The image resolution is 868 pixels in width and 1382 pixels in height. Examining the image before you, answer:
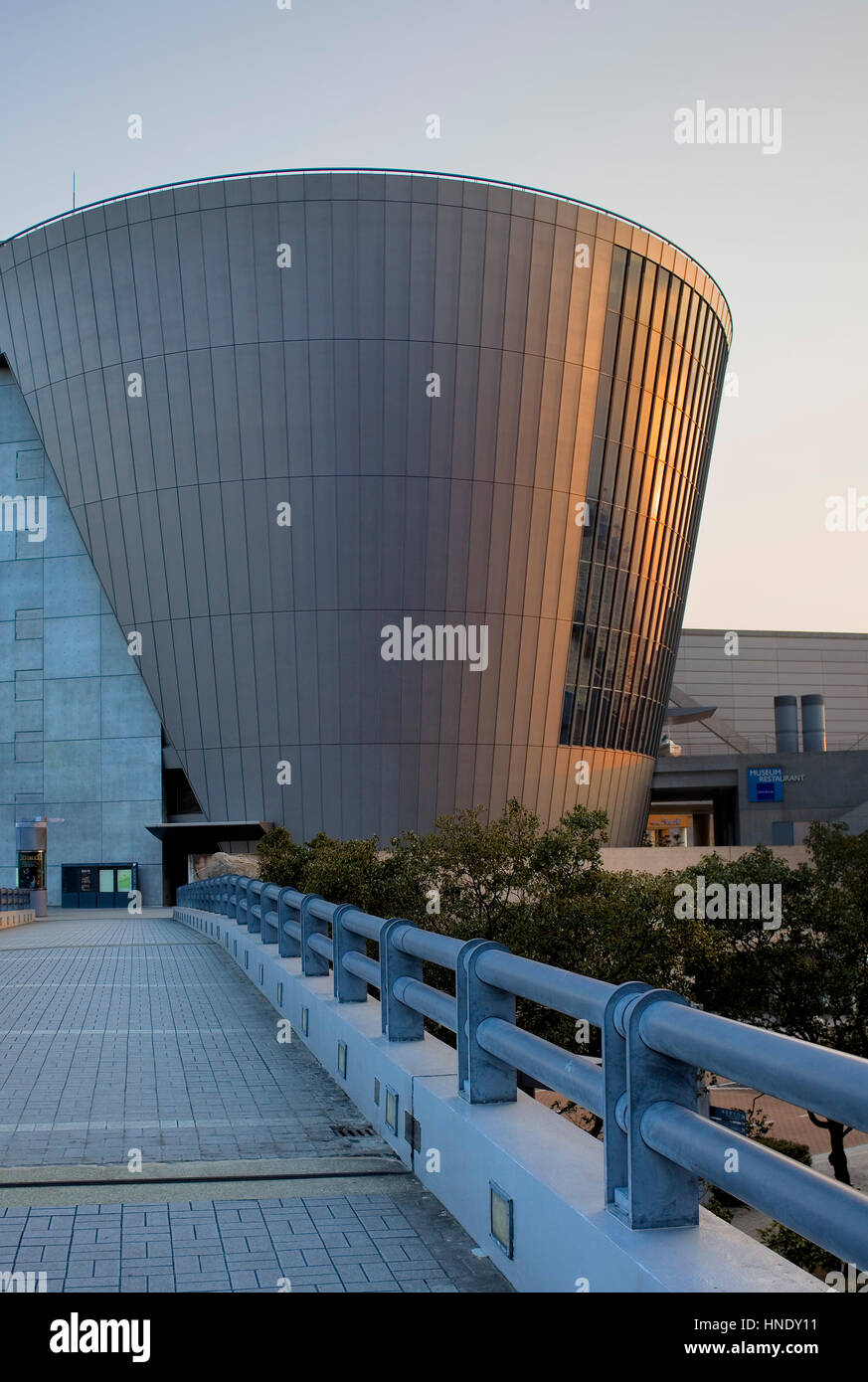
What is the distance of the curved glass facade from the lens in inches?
1816

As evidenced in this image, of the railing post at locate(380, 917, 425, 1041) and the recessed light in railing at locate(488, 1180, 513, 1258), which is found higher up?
the railing post at locate(380, 917, 425, 1041)

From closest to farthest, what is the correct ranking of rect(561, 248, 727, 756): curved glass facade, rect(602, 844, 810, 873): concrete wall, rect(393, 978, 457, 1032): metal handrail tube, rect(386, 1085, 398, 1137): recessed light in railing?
rect(393, 978, 457, 1032): metal handrail tube < rect(386, 1085, 398, 1137): recessed light in railing < rect(602, 844, 810, 873): concrete wall < rect(561, 248, 727, 756): curved glass facade

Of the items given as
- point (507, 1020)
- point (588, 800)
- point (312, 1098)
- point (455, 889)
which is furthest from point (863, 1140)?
point (507, 1020)

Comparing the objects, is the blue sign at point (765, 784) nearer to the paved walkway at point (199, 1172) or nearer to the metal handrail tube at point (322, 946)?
the paved walkway at point (199, 1172)

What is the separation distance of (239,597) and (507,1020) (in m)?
41.0

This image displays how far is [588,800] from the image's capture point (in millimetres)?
48812

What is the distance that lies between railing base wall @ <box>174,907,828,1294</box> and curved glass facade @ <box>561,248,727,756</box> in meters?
39.6

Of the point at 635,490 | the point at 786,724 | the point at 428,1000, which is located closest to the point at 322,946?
the point at 428,1000

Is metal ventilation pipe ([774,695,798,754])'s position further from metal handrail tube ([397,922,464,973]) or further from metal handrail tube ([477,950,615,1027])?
metal handrail tube ([477,950,615,1027])

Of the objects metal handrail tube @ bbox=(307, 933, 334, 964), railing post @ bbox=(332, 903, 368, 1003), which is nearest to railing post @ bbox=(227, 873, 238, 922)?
metal handrail tube @ bbox=(307, 933, 334, 964)

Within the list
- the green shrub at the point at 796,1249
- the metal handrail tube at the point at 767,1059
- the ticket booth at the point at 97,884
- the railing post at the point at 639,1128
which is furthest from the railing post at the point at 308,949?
the ticket booth at the point at 97,884

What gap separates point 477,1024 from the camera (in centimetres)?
556
